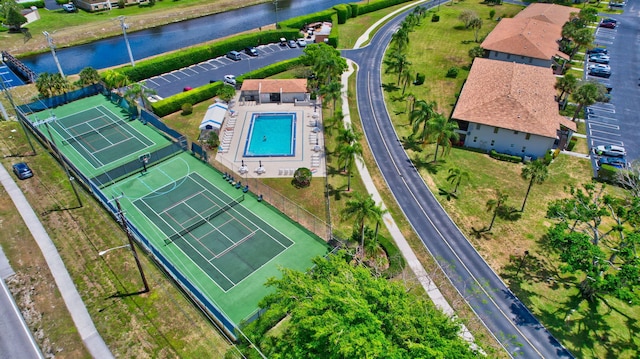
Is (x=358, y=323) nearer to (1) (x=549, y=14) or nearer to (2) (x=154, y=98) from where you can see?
(2) (x=154, y=98)

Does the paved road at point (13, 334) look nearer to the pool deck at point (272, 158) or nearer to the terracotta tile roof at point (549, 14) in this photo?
the pool deck at point (272, 158)

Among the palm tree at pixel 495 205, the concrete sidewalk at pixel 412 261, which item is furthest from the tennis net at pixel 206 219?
the palm tree at pixel 495 205

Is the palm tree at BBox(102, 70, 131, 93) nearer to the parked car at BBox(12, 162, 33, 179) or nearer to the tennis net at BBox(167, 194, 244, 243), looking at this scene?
the parked car at BBox(12, 162, 33, 179)

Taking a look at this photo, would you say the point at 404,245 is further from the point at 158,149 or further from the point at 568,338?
the point at 158,149

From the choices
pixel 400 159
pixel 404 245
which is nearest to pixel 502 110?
pixel 400 159

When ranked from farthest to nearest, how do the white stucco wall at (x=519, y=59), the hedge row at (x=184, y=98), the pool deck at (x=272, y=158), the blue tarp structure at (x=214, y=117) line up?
the white stucco wall at (x=519, y=59)
the hedge row at (x=184, y=98)
the blue tarp structure at (x=214, y=117)
the pool deck at (x=272, y=158)

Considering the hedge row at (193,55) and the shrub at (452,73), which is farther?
the shrub at (452,73)

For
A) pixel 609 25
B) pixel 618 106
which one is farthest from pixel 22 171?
pixel 609 25
